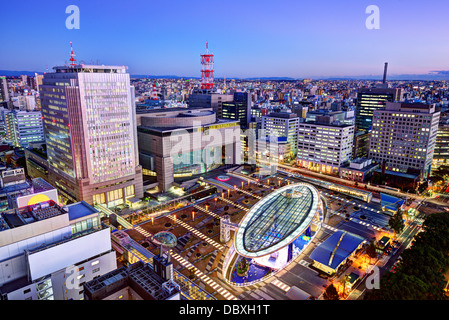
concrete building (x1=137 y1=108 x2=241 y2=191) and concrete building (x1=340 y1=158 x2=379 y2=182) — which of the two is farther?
concrete building (x1=340 y1=158 x2=379 y2=182)

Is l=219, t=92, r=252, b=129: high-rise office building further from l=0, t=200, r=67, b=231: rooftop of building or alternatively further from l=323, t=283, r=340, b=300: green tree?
l=323, t=283, r=340, b=300: green tree

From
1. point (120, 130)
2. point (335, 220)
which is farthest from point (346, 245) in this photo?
point (120, 130)

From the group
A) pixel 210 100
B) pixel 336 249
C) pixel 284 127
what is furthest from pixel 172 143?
pixel 210 100

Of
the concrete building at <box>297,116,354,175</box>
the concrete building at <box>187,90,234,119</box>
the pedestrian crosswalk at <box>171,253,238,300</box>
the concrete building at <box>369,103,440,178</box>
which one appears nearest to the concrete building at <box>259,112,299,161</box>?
the concrete building at <box>297,116,354,175</box>

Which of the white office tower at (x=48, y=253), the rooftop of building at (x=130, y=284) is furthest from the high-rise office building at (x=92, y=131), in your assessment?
the rooftop of building at (x=130, y=284)

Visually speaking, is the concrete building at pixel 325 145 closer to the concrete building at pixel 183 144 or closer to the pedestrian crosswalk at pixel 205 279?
the concrete building at pixel 183 144
